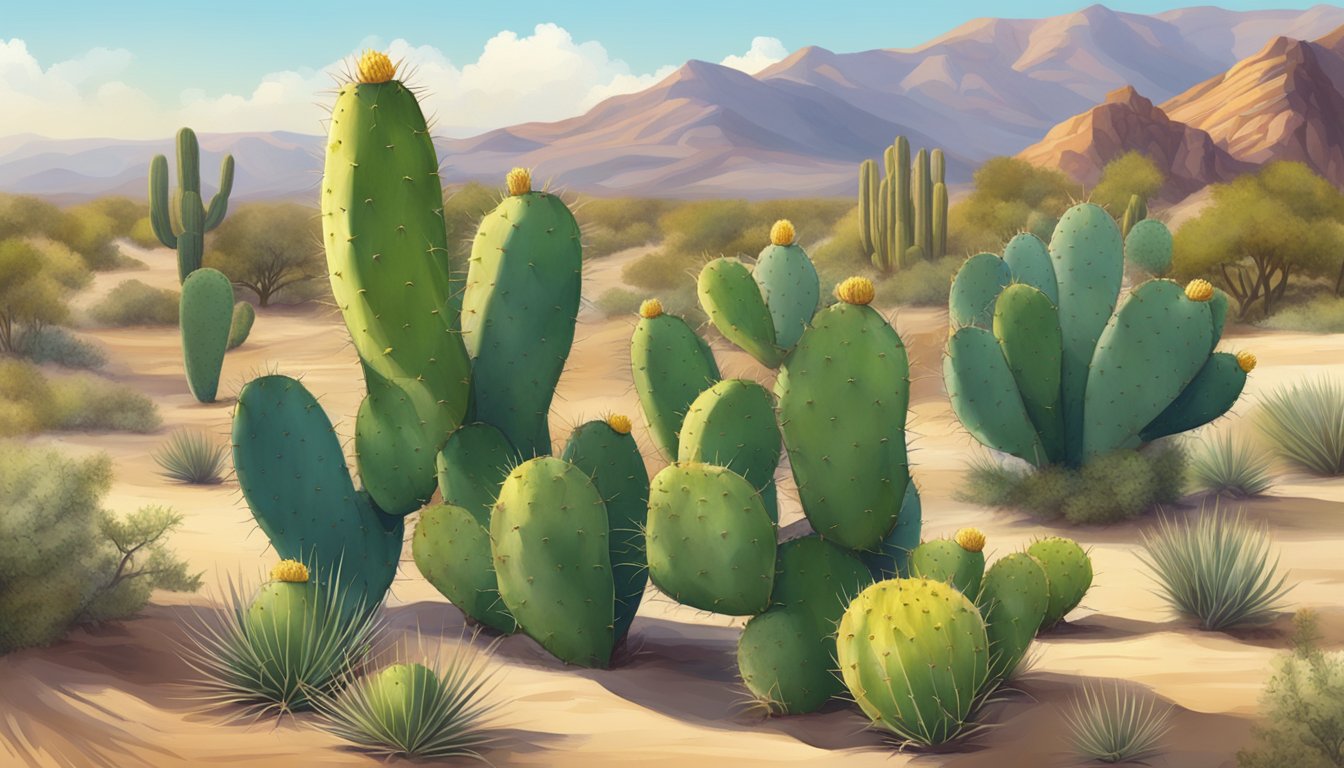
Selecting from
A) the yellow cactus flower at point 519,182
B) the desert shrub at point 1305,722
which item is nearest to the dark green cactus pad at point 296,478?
the yellow cactus flower at point 519,182

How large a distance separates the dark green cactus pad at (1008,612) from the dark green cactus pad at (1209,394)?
4.36 metres

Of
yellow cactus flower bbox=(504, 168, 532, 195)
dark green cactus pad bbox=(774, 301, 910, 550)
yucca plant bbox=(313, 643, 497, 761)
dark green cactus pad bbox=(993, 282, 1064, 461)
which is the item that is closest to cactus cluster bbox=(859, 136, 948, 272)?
dark green cactus pad bbox=(993, 282, 1064, 461)

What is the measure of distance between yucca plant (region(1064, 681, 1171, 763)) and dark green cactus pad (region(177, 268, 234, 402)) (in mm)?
12921

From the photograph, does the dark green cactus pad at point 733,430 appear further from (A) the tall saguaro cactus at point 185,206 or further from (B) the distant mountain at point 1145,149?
(B) the distant mountain at point 1145,149

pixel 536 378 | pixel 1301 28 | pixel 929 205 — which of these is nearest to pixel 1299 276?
pixel 929 205

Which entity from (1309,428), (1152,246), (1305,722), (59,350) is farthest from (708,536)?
(59,350)

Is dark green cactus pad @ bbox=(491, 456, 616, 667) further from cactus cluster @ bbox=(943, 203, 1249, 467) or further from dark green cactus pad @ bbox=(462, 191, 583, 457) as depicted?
cactus cluster @ bbox=(943, 203, 1249, 467)

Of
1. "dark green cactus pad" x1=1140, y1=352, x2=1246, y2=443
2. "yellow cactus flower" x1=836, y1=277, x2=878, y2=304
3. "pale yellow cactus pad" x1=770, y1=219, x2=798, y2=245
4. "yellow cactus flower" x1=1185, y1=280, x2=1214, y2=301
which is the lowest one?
"dark green cactus pad" x1=1140, y1=352, x2=1246, y2=443

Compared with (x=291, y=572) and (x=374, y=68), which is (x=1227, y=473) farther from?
Result: (x=291, y=572)

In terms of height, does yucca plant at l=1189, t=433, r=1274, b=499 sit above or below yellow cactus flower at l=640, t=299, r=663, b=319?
below

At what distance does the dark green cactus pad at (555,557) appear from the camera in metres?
5.91

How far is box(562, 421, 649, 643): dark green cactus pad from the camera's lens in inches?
256

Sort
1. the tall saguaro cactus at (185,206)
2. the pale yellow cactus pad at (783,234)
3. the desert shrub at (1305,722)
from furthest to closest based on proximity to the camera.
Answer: the tall saguaro cactus at (185,206) < the pale yellow cactus pad at (783,234) < the desert shrub at (1305,722)

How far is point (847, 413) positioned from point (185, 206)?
19.4 metres
